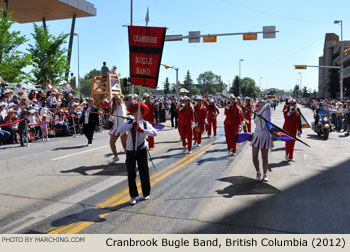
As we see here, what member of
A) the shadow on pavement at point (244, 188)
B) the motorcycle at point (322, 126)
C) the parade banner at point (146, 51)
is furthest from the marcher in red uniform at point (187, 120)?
the motorcycle at point (322, 126)

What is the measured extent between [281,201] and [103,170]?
4.56 meters

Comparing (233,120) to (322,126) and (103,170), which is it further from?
(322,126)

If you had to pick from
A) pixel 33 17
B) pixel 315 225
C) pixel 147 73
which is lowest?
pixel 315 225

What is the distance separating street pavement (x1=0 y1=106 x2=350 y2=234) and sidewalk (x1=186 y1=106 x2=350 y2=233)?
1 cm

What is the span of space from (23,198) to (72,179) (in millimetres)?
1536

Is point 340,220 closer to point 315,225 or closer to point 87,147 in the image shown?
point 315,225

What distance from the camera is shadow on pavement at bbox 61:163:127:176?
808cm

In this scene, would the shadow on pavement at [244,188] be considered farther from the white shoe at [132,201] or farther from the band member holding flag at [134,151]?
the white shoe at [132,201]

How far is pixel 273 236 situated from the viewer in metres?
4.32

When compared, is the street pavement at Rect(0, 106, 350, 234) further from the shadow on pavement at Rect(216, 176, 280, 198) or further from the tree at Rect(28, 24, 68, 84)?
the tree at Rect(28, 24, 68, 84)

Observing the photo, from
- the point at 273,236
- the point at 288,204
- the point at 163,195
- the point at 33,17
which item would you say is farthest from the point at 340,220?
the point at 33,17

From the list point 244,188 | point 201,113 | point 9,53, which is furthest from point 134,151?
point 9,53

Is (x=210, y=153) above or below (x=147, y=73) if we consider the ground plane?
below

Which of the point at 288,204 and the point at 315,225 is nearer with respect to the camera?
the point at 315,225
